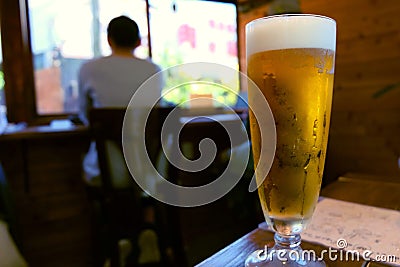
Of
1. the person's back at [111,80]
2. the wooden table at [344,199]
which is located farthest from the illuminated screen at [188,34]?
the wooden table at [344,199]

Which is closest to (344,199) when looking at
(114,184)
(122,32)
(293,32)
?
(293,32)

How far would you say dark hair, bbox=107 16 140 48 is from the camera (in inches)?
66.7

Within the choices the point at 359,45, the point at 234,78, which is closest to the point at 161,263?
the point at 234,78

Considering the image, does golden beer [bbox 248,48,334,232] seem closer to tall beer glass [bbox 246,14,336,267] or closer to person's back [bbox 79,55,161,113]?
tall beer glass [bbox 246,14,336,267]

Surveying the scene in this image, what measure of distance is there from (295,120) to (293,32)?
5.2 inches

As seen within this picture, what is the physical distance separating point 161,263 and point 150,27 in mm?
1497

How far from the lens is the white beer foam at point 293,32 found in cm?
50

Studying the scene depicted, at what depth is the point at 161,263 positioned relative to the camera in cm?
182

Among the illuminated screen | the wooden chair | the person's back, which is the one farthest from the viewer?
the illuminated screen

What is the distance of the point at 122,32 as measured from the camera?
5.55 ft

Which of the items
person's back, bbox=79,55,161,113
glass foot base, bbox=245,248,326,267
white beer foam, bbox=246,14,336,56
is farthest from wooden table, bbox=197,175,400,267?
person's back, bbox=79,55,161,113

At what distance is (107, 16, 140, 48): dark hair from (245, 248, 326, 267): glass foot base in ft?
4.63

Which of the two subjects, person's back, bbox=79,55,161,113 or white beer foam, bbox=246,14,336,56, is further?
person's back, bbox=79,55,161,113

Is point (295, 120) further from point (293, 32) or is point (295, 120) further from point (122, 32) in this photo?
point (122, 32)
